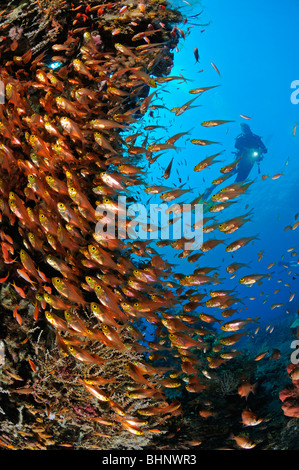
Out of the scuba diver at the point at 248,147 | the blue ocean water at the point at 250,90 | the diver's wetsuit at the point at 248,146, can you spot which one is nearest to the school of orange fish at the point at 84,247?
the blue ocean water at the point at 250,90

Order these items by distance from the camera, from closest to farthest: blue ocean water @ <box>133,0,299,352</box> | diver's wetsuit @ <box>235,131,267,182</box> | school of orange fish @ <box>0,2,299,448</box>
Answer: school of orange fish @ <box>0,2,299,448</box> → diver's wetsuit @ <box>235,131,267,182</box> → blue ocean water @ <box>133,0,299,352</box>

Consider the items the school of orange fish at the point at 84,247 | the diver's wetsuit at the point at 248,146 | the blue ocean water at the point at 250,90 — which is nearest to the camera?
the school of orange fish at the point at 84,247

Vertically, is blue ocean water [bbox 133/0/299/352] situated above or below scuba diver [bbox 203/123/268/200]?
above

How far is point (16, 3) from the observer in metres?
6.36

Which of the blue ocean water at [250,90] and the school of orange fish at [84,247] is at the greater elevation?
the blue ocean water at [250,90]

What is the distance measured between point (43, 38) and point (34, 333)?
6.84 metres

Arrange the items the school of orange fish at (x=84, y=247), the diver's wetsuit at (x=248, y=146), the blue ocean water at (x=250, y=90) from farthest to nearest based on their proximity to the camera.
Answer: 1. the blue ocean water at (x=250, y=90)
2. the diver's wetsuit at (x=248, y=146)
3. the school of orange fish at (x=84, y=247)

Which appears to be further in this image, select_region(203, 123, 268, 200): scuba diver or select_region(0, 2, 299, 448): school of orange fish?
select_region(203, 123, 268, 200): scuba diver

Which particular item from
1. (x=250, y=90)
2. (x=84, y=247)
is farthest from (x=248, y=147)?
(x=84, y=247)

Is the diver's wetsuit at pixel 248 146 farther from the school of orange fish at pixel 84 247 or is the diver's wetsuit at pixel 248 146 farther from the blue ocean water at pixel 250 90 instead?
the school of orange fish at pixel 84 247

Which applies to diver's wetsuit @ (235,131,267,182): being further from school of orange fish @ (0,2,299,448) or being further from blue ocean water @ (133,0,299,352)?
school of orange fish @ (0,2,299,448)

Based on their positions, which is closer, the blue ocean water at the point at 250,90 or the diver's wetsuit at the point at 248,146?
the diver's wetsuit at the point at 248,146

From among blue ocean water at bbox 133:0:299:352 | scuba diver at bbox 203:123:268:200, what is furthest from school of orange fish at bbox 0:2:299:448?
scuba diver at bbox 203:123:268:200

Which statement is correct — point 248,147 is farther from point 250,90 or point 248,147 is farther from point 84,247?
point 84,247
